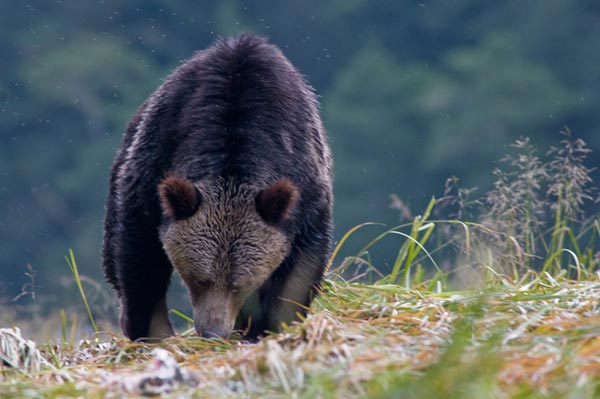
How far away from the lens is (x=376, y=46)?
2877cm

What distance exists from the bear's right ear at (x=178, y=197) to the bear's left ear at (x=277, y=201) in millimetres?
307

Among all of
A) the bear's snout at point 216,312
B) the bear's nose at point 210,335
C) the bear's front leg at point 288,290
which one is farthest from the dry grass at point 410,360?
the bear's front leg at point 288,290

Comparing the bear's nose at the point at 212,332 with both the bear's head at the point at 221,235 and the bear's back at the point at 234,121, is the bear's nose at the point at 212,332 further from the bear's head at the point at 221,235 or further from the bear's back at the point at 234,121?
A: the bear's back at the point at 234,121

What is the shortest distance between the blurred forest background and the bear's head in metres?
17.5

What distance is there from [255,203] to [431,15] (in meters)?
25.0

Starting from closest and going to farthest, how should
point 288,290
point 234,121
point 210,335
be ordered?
1. point 210,335
2. point 234,121
3. point 288,290

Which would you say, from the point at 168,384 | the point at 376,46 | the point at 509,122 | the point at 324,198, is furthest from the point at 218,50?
the point at 376,46

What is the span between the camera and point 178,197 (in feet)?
16.3

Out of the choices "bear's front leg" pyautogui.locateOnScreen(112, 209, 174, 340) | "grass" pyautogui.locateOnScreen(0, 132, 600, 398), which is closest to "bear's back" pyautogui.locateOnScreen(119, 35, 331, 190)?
"bear's front leg" pyautogui.locateOnScreen(112, 209, 174, 340)

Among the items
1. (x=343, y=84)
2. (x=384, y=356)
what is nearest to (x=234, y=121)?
(x=384, y=356)

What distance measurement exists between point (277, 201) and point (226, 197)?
0.25 m

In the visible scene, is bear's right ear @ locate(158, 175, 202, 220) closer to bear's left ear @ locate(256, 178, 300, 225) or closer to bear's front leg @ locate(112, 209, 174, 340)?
bear's left ear @ locate(256, 178, 300, 225)

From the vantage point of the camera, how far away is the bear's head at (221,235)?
4984mm

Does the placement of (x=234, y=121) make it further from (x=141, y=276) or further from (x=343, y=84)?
(x=343, y=84)
